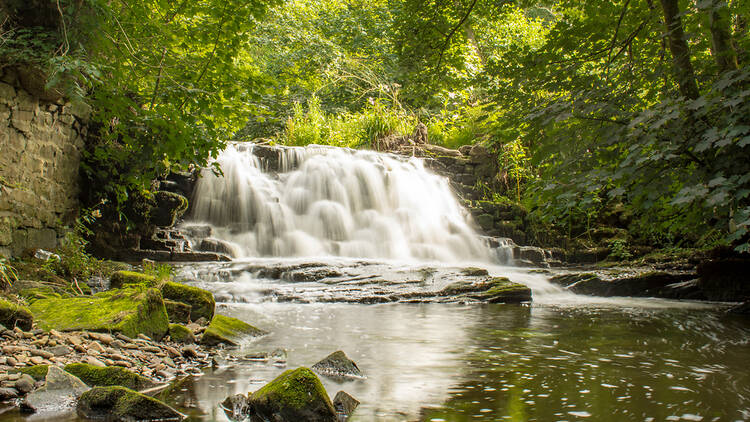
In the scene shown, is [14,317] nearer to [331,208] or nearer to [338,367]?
[338,367]

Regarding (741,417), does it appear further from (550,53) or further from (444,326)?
(550,53)

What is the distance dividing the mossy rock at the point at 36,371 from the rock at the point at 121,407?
0.44 meters

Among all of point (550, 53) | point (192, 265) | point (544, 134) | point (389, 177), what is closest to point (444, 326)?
point (544, 134)

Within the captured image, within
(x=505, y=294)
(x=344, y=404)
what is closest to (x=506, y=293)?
(x=505, y=294)

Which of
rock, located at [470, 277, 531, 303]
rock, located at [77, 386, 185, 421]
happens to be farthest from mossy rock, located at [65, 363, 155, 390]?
rock, located at [470, 277, 531, 303]

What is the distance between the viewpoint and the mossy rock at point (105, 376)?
2.70m

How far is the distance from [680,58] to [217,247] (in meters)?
7.85

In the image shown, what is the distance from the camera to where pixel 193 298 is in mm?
4914

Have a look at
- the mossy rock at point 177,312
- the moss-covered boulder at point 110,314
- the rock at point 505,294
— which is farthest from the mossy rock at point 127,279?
the rock at point 505,294

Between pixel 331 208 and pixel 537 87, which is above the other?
pixel 537 87

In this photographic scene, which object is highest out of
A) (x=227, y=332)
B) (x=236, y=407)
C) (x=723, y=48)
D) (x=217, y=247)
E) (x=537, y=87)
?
(x=723, y=48)

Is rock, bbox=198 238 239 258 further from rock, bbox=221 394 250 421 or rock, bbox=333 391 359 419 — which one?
rock, bbox=333 391 359 419

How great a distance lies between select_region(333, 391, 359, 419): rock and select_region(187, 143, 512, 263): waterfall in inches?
293

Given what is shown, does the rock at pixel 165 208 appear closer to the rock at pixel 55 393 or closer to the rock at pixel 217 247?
the rock at pixel 217 247
